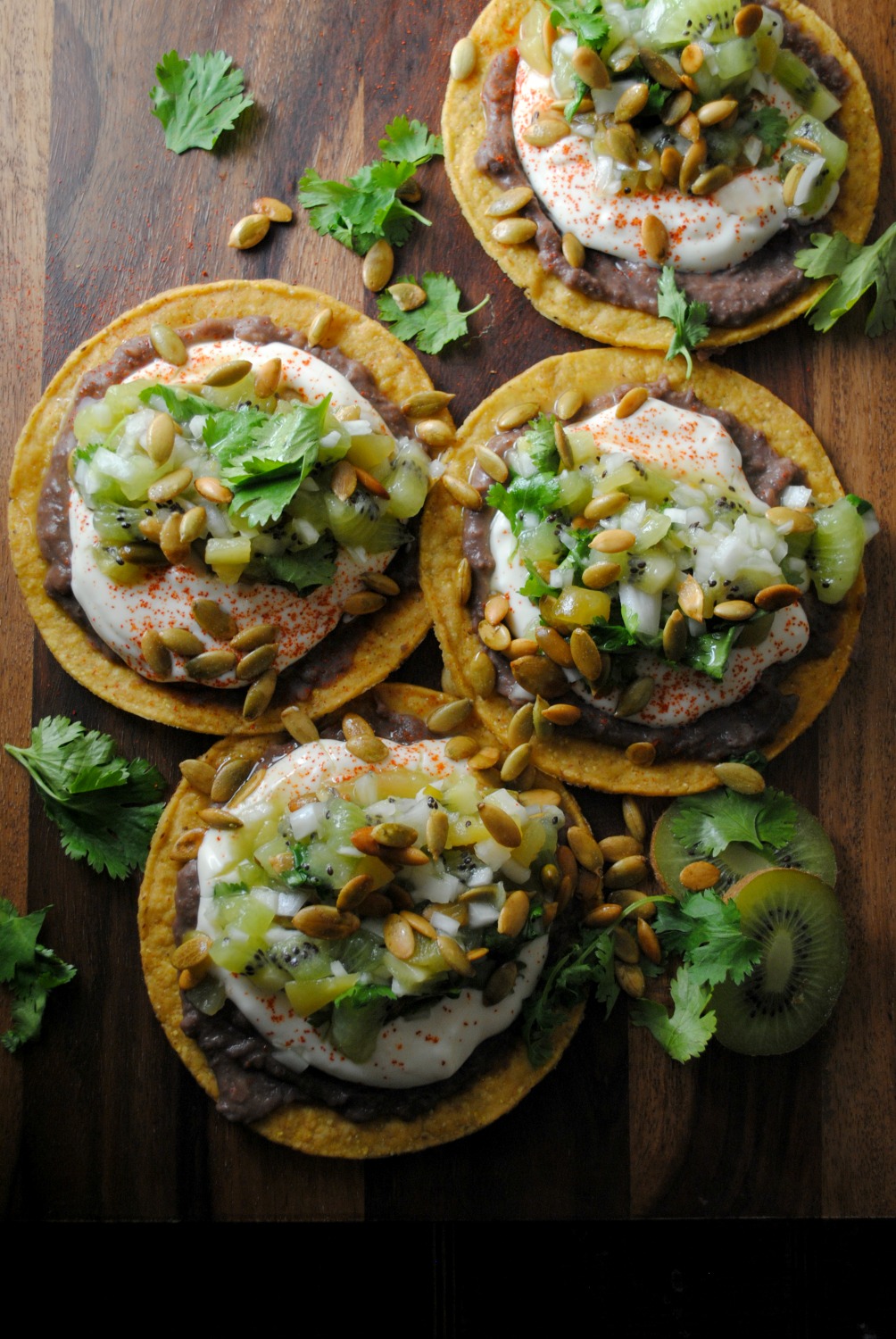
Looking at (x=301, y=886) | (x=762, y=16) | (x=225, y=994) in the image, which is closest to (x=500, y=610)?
(x=301, y=886)

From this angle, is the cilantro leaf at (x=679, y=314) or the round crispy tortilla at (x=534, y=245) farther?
the round crispy tortilla at (x=534, y=245)

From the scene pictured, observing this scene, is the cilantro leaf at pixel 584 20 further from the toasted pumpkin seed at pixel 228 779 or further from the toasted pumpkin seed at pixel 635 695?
the toasted pumpkin seed at pixel 228 779

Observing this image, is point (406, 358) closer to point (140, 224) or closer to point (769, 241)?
point (140, 224)

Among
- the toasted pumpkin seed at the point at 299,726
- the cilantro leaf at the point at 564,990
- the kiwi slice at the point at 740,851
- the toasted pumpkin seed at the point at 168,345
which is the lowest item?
the cilantro leaf at the point at 564,990

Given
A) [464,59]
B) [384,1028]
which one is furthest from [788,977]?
[464,59]

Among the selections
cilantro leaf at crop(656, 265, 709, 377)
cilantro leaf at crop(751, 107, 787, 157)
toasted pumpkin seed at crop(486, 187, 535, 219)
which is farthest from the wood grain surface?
cilantro leaf at crop(751, 107, 787, 157)

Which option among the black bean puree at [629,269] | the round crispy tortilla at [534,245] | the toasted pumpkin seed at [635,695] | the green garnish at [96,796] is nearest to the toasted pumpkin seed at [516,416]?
the round crispy tortilla at [534,245]

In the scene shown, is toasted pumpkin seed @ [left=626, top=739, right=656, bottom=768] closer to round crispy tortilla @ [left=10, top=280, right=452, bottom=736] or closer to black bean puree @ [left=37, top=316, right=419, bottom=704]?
round crispy tortilla @ [left=10, top=280, right=452, bottom=736]
